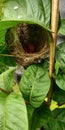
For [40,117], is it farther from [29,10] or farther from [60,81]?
[29,10]

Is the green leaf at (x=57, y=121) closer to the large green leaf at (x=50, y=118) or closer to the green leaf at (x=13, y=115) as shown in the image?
the large green leaf at (x=50, y=118)

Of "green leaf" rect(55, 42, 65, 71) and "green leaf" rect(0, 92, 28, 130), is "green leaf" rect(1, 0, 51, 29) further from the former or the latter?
"green leaf" rect(0, 92, 28, 130)

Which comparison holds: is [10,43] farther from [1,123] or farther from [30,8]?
[1,123]

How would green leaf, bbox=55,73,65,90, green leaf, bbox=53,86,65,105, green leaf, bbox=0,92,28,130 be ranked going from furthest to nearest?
green leaf, bbox=53,86,65,105 < green leaf, bbox=55,73,65,90 < green leaf, bbox=0,92,28,130

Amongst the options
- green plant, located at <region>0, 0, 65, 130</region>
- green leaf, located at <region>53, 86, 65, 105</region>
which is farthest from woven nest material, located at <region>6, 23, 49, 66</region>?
green leaf, located at <region>53, 86, 65, 105</region>

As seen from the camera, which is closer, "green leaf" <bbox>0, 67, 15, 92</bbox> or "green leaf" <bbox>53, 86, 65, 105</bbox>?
"green leaf" <bbox>0, 67, 15, 92</bbox>

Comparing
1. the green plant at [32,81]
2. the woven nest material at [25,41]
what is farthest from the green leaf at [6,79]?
the woven nest material at [25,41]

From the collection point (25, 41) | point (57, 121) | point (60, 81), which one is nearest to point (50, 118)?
point (57, 121)
